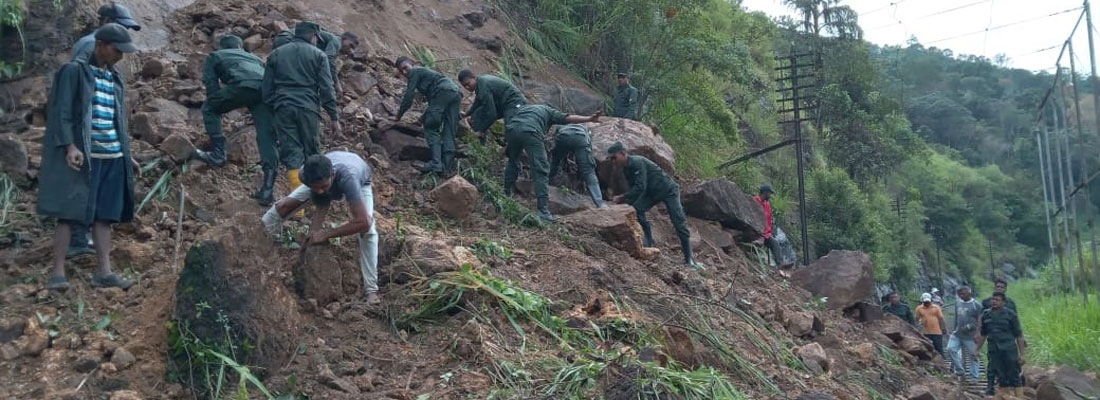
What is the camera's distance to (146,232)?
20.5ft

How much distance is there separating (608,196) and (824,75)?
16.8m

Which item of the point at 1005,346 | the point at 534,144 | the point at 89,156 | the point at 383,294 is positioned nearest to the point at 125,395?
the point at 89,156

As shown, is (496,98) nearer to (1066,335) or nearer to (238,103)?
(238,103)

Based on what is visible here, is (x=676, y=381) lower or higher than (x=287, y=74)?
lower

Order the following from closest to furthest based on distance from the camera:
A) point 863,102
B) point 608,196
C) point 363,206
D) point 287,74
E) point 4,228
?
1. point 363,206
2. point 4,228
3. point 287,74
4. point 608,196
5. point 863,102

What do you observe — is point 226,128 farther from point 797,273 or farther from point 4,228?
point 797,273

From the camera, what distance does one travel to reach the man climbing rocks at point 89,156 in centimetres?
527

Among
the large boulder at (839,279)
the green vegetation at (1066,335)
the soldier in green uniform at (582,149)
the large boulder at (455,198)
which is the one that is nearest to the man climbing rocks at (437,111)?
the large boulder at (455,198)

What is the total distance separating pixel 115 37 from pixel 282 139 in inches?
67.6

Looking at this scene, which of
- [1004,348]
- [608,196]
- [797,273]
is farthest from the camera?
[797,273]

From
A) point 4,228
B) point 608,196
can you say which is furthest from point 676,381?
point 608,196

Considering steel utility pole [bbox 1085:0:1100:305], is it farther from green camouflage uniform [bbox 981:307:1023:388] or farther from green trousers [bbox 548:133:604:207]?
green trousers [bbox 548:133:604:207]

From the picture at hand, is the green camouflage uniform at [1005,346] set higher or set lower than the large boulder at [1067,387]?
higher

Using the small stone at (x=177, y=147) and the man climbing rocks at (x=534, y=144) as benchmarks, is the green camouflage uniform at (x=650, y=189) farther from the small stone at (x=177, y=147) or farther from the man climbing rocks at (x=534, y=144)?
the small stone at (x=177, y=147)
